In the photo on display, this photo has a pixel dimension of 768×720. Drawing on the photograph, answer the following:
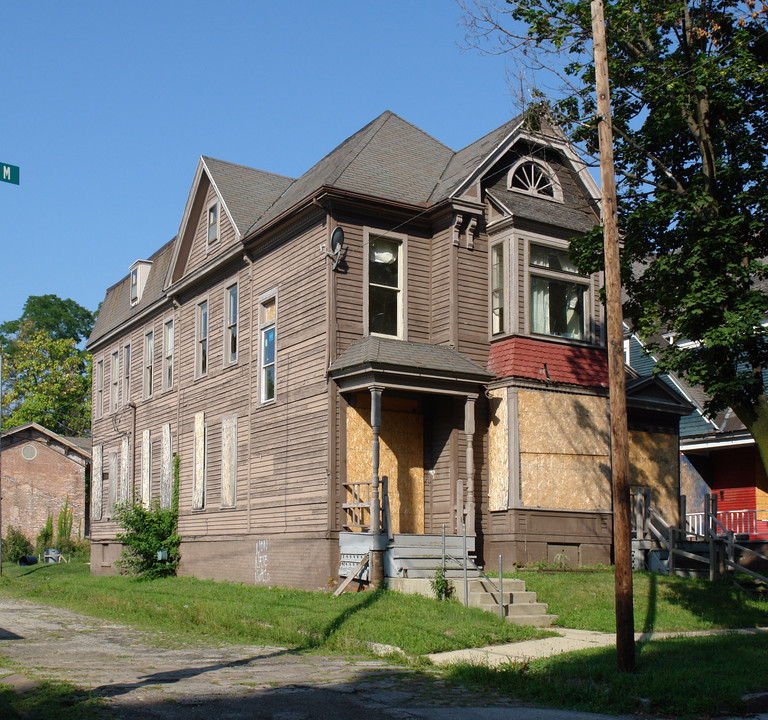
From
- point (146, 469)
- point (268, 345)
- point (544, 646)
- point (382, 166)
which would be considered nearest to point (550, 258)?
point (382, 166)

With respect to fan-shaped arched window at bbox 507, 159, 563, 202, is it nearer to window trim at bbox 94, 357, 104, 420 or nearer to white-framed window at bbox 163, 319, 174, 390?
white-framed window at bbox 163, 319, 174, 390

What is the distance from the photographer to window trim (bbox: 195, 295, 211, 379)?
2464 cm

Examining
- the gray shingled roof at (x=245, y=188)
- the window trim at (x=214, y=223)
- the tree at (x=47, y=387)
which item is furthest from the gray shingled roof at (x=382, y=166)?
the tree at (x=47, y=387)

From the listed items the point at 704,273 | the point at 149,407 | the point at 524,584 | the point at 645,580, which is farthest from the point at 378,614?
the point at 149,407

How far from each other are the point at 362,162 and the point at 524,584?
9865 millimetres

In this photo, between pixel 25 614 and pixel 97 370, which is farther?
pixel 97 370

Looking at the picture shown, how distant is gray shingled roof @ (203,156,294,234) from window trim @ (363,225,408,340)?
4458 millimetres

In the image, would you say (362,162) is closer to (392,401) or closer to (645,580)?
(392,401)

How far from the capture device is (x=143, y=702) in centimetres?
850

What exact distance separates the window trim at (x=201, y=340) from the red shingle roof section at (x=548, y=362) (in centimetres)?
847

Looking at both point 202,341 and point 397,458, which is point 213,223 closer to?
point 202,341

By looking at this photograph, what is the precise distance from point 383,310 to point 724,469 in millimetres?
14316

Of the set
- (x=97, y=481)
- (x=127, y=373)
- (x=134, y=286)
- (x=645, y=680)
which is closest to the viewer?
(x=645, y=680)

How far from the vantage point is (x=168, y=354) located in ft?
90.0
